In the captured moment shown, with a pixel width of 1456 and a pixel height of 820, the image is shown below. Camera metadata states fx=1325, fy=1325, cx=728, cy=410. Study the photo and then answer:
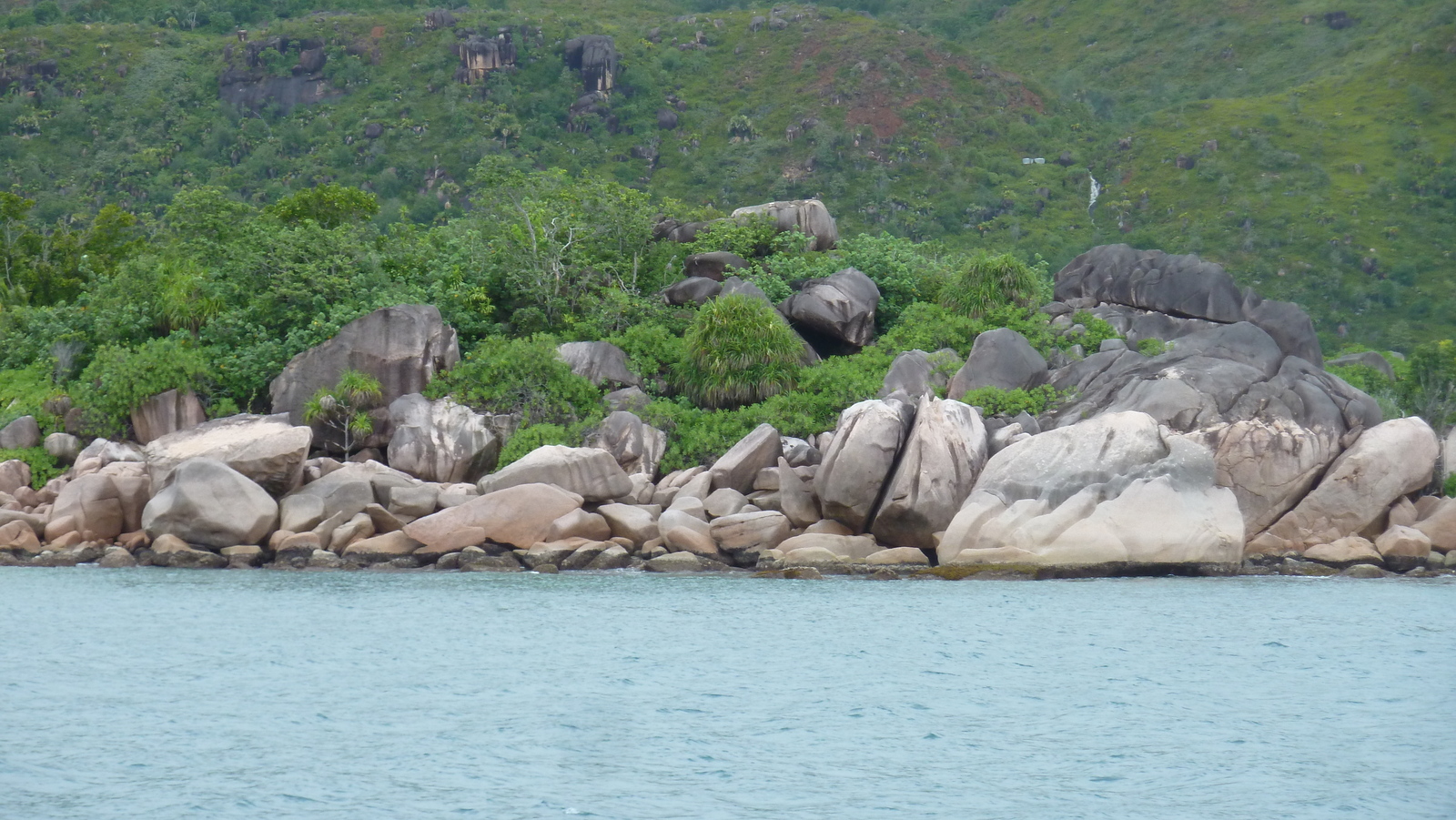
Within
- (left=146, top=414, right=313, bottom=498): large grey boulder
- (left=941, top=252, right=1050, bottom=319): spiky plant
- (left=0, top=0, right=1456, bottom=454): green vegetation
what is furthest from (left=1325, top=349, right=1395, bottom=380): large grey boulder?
(left=146, top=414, right=313, bottom=498): large grey boulder

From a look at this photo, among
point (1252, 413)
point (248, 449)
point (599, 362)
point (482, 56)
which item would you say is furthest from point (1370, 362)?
point (482, 56)

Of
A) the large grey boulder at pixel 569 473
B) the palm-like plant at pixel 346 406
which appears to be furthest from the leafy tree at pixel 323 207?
the large grey boulder at pixel 569 473

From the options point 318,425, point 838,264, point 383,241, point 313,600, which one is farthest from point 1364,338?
point 313,600

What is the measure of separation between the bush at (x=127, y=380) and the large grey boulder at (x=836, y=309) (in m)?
16.1

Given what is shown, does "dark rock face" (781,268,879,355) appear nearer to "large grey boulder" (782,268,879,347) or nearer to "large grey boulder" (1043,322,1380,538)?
"large grey boulder" (782,268,879,347)

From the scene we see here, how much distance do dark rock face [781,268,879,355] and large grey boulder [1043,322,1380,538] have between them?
8293 millimetres

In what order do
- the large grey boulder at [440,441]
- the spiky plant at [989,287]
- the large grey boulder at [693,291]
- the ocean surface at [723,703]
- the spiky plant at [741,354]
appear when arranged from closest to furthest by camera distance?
the ocean surface at [723,703] < the large grey boulder at [440,441] < the spiky plant at [741,354] < the spiky plant at [989,287] < the large grey boulder at [693,291]

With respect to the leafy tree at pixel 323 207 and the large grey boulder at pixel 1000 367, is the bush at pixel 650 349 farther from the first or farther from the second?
the leafy tree at pixel 323 207

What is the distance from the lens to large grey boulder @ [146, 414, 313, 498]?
2888 cm

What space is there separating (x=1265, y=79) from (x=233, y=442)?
84.2 metres

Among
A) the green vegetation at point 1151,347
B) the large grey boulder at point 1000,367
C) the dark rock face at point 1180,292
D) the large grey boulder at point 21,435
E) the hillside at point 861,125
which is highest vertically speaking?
the hillside at point 861,125

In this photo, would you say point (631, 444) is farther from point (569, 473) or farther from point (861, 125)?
point (861, 125)

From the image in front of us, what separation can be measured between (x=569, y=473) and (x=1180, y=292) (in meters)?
18.5

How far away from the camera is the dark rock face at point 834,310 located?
3738cm
